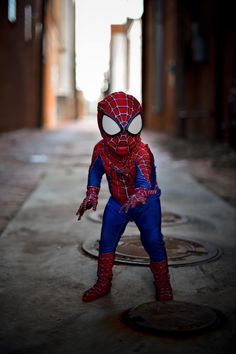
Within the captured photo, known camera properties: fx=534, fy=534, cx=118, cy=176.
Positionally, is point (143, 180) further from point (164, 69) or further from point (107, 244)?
point (164, 69)

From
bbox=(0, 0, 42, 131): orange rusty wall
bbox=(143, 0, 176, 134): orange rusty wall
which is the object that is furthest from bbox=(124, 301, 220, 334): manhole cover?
bbox=(0, 0, 42, 131): orange rusty wall

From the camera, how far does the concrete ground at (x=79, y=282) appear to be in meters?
2.20

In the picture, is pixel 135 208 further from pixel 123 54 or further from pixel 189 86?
pixel 123 54

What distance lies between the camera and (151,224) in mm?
2664

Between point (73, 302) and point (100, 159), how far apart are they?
74 cm

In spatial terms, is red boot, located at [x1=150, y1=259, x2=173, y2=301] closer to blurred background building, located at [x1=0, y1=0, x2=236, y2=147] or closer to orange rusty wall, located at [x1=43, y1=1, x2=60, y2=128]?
blurred background building, located at [x1=0, y1=0, x2=236, y2=147]

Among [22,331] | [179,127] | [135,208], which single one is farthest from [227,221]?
[179,127]

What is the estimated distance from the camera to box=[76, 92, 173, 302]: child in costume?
250cm

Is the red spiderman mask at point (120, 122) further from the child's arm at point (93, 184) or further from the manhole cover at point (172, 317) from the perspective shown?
the manhole cover at point (172, 317)

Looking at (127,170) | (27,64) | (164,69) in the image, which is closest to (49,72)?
(27,64)

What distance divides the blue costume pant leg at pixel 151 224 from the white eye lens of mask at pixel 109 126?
0.41 metres

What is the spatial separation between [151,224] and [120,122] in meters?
0.55

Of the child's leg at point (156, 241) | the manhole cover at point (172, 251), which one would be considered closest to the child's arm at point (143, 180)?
the child's leg at point (156, 241)

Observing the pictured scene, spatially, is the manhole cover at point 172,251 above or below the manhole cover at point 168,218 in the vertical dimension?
above
